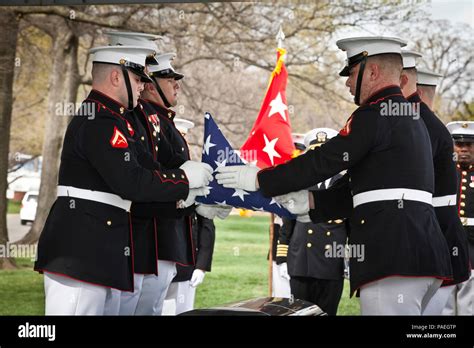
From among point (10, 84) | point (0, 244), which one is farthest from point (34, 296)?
point (10, 84)

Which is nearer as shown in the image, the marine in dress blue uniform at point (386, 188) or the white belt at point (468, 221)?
the marine in dress blue uniform at point (386, 188)

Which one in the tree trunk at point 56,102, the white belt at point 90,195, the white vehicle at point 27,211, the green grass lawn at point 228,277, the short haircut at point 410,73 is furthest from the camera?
the white vehicle at point 27,211

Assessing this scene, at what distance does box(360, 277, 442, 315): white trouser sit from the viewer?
354 cm

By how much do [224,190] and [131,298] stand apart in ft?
2.30

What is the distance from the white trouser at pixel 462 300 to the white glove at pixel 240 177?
294 centimetres

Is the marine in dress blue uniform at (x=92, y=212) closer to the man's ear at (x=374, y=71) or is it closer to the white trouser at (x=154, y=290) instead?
the white trouser at (x=154, y=290)

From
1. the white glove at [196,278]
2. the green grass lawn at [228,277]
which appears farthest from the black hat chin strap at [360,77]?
the green grass lawn at [228,277]

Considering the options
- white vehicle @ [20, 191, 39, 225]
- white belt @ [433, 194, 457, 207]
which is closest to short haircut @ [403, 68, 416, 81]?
white belt @ [433, 194, 457, 207]

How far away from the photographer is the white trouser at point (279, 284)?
6682 mm

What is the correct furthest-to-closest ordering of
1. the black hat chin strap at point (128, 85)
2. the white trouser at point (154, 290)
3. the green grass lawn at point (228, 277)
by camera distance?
the green grass lawn at point (228, 277), the white trouser at point (154, 290), the black hat chin strap at point (128, 85)

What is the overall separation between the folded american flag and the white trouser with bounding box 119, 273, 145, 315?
51cm

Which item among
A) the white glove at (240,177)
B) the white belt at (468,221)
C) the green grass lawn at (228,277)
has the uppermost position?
the white glove at (240,177)

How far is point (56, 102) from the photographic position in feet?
39.9
